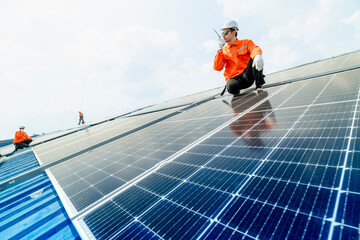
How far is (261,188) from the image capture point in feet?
6.39

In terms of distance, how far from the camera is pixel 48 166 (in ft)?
18.5

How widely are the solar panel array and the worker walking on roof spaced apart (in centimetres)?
413

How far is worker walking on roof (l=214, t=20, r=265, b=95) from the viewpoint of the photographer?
307 inches

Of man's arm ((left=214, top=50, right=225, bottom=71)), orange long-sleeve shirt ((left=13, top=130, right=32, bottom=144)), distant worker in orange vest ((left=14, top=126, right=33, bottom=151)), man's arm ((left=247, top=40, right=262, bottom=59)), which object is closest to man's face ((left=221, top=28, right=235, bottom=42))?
man's arm ((left=214, top=50, right=225, bottom=71))

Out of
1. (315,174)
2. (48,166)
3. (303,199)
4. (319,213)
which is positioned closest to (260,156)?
(315,174)

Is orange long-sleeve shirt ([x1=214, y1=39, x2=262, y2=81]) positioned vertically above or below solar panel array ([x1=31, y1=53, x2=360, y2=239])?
above

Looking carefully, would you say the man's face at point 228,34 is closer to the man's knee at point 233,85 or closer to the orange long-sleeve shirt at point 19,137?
the man's knee at point 233,85

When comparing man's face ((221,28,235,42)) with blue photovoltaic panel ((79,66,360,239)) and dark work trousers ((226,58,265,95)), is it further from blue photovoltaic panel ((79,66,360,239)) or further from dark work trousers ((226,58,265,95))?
blue photovoltaic panel ((79,66,360,239))

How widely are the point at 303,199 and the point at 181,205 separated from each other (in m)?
1.29

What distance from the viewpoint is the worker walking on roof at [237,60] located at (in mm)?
7785

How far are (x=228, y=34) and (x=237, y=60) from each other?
1322 millimetres

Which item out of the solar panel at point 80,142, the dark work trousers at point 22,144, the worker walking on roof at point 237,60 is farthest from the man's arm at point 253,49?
the dark work trousers at point 22,144

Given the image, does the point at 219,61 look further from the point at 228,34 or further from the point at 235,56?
the point at 228,34

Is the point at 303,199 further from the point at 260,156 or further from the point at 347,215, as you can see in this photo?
the point at 260,156
